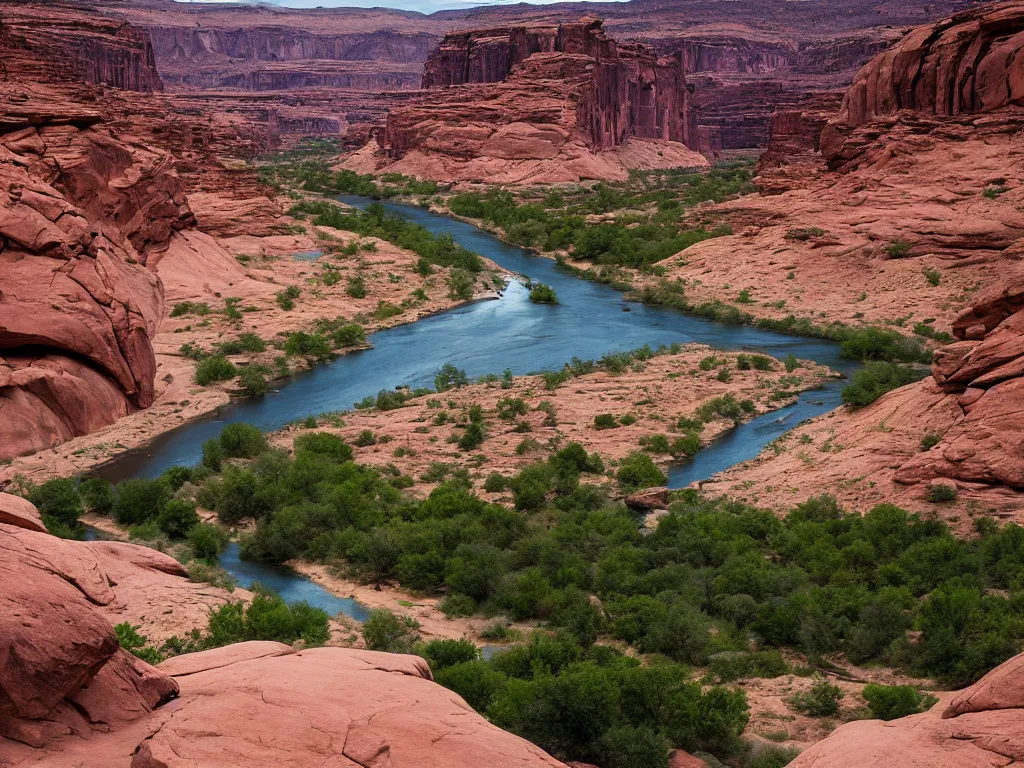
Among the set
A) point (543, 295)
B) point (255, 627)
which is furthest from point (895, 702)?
point (543, 295)

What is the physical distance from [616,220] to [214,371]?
3774 centimetres

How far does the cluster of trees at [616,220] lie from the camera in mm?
61750

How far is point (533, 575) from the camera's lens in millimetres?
20734

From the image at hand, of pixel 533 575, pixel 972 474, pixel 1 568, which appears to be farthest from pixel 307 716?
pixel 972 474

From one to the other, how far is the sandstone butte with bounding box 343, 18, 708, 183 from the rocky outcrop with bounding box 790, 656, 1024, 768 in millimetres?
79652

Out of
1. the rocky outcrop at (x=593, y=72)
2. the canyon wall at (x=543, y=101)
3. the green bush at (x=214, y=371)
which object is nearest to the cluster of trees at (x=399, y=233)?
the green bush at (x=214, y=371)

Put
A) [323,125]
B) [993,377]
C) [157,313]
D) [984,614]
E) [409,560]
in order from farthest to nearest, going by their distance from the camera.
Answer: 1. [323,125]
2. [157,313]
3. [993,377]
4. [409,560]
5. [984,614]

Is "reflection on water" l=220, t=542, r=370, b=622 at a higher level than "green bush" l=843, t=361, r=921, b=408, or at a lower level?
lower

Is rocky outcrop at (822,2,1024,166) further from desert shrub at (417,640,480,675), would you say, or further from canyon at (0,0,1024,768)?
desert shrub at (417,640,480,675)

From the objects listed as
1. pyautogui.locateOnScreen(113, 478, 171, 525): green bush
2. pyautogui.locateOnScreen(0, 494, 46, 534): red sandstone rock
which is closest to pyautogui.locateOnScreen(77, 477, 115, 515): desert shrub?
pyautogui.locateOnScreen(113, 478, 171, 525): green bush

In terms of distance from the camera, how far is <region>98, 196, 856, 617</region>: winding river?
29.8 metres

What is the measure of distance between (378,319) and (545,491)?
2218 cm

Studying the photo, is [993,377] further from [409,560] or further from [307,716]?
[307,716]

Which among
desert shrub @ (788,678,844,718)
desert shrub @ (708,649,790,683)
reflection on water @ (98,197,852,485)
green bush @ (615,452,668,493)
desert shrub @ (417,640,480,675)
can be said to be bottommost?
reflection on water @ (98,197,852,485)
